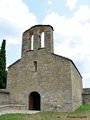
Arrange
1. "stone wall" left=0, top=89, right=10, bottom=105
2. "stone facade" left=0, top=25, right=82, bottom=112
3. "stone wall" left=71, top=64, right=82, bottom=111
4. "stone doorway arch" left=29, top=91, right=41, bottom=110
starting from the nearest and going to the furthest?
"stone facade" left=0, top=25, right=82, bottom=112
"stone wall" left=71, top=64, right=82, bottom=111
"stone wall" left=0, top=89, right=10, bottom=105
"stone doorway arch" left=29, top=91, right=41, bottom=110

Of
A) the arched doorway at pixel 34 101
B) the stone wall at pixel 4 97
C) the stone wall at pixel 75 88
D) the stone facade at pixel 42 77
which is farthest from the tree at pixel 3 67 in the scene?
the stone wall at pixel 75 88

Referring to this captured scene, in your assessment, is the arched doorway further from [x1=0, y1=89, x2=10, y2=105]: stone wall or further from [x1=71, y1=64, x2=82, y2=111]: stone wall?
[x1=71, y1=64, x2=82, y2=111]: stone wall

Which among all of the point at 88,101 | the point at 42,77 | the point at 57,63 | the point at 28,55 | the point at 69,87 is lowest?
the point at 88,101

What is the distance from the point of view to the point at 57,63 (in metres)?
12.5

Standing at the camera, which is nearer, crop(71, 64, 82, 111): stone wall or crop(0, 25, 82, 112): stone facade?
crop(0, 25, 82, 112): stone facade

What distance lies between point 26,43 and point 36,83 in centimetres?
385

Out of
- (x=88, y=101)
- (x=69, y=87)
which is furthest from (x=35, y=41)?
(x=88, y=101)

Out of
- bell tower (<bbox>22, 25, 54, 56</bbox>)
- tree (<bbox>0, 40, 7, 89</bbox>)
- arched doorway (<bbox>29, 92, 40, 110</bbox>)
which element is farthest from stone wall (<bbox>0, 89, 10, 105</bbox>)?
tree (<bbox>0, 40, 7, 89</bbox>)

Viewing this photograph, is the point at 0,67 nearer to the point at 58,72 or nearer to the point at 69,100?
the point at 58,72

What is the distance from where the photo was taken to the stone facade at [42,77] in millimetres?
11835

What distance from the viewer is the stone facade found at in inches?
466

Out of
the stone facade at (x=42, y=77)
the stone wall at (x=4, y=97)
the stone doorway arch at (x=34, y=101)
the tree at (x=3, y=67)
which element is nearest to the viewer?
the stone facade at (x=42, y=77)

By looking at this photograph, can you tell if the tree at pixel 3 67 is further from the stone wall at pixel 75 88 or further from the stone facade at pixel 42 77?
the stone wall at pixel 75 88

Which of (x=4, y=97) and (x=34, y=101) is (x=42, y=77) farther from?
(x=4, y=97)
